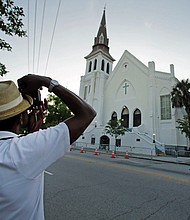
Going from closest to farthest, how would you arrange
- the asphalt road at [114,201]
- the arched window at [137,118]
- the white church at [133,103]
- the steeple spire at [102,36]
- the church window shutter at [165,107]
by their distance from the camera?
the asphalt road at [114,201]
the white church at [133,103]
the church window shutter at [165,107]
the arched window at [137,118]
the steeple spire at [102,36]

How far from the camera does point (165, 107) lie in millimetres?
27469

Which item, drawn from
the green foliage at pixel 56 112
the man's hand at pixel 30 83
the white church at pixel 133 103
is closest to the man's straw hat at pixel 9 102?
the man's hand at pixel 30 83

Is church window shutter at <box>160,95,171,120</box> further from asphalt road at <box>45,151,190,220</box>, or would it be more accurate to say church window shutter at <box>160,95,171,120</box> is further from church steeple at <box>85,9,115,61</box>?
asphalt road at <box>45,151,190,220</box>

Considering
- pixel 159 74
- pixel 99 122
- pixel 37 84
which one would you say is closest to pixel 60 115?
pixel 99 122

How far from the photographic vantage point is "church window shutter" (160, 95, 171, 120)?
26.7 metres

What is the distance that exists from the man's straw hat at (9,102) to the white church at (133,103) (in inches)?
851

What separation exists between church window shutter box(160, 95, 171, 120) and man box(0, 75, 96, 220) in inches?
1096

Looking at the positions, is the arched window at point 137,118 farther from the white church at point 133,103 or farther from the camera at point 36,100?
the camera at point 36,100

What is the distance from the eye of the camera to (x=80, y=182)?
5.58 m

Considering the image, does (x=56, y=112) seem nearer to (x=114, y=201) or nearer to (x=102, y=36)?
(x=102, y=36)

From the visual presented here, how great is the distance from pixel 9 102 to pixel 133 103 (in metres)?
30.9

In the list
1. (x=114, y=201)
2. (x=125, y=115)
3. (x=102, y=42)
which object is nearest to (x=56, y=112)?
(x=125, y=115)

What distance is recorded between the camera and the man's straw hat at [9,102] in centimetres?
95

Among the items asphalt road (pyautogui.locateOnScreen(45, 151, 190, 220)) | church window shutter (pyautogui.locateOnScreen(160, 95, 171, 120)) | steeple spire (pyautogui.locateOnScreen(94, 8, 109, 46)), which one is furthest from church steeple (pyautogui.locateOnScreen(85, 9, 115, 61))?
asphalt road (pyautogui.locateOnScreen(45, 151, 190, 220))
